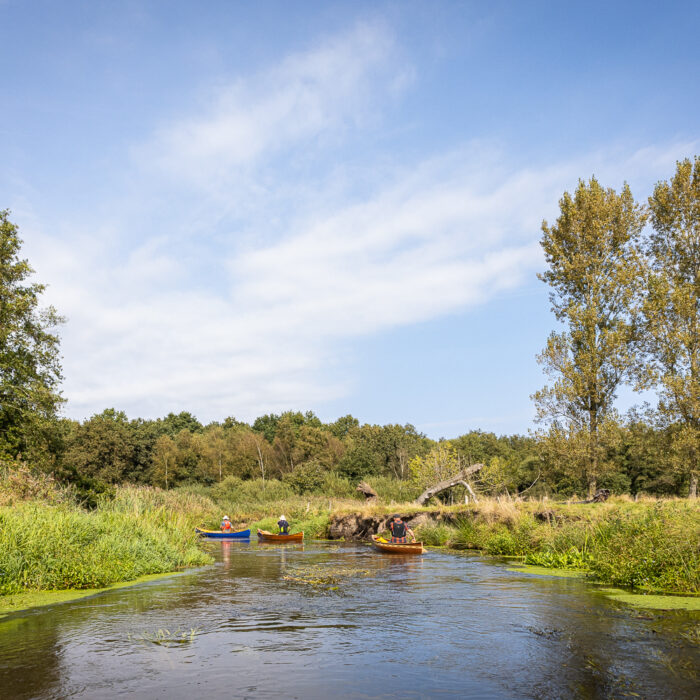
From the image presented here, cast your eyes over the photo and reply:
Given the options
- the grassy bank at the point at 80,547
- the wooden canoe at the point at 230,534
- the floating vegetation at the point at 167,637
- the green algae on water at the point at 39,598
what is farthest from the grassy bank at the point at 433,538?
the wooden canoe at the point at 230,534

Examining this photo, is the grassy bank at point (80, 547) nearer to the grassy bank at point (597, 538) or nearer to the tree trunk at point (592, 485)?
the grassy bank at point (597, 538)

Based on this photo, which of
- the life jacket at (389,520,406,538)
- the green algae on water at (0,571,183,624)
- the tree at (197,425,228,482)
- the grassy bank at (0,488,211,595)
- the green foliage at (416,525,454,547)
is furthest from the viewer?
the tree at (197,425,228,482)

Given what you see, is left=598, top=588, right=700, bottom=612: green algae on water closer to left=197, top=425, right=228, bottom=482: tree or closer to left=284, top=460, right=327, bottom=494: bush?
left=284, top=460, right=327, bottom=494: bush

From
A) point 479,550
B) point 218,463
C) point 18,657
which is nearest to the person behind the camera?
point 18,657

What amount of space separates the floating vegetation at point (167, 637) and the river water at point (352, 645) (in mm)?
19

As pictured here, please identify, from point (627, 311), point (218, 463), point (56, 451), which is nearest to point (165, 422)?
point (218, 463)

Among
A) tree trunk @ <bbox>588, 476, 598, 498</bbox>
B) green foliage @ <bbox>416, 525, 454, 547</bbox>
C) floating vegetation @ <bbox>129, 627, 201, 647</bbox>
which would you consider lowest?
green foliage @ <bbox>416, 525, 454, 547</bbox>

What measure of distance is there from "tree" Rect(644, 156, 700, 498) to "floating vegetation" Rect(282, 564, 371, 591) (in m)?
17.7

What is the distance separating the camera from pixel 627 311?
97.8 feet

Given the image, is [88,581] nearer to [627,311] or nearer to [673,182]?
[627,311]

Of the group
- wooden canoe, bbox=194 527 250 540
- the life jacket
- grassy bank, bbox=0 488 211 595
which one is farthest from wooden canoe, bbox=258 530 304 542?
grassy bank, bbox=0 488 211 595

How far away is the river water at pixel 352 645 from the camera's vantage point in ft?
20.1

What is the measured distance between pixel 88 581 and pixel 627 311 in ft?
89.1

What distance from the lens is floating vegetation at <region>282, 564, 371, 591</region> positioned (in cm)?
1381
